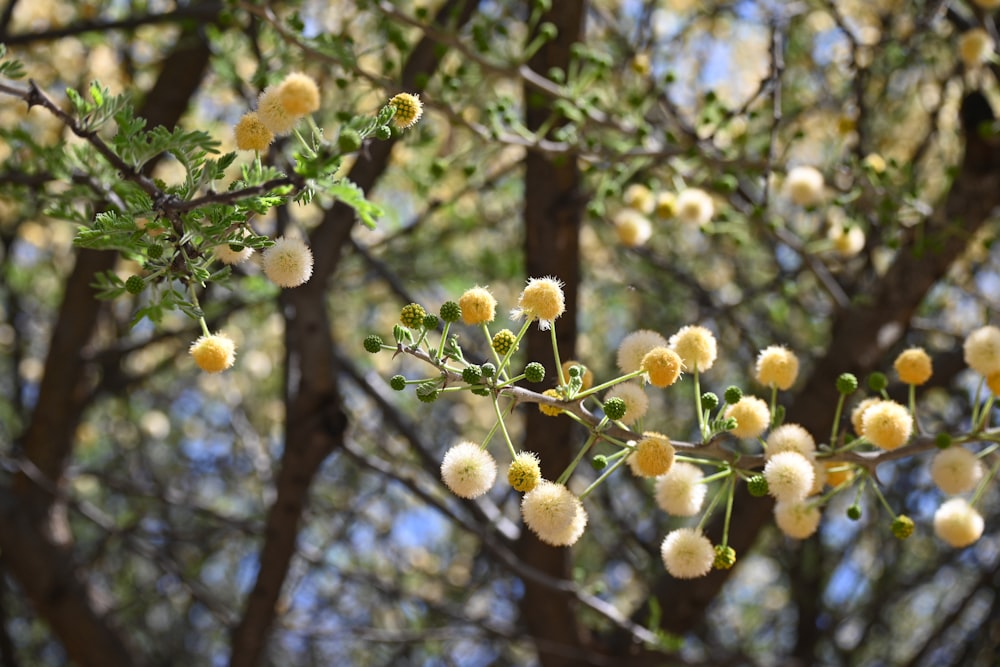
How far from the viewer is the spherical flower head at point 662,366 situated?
1.74 m

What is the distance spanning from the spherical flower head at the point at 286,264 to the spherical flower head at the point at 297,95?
0.24m

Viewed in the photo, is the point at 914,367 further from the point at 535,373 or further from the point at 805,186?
the point at 805,186

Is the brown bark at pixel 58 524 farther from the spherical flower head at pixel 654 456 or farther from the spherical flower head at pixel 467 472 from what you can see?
the spherical flower head at pixel 654 456

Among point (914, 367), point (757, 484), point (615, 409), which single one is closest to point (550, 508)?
point (615, 409)

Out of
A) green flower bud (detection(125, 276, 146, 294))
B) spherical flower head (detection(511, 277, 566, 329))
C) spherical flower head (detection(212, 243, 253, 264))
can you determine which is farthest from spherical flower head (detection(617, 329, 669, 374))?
green flower bud (detection(125, 276, 146, 294))

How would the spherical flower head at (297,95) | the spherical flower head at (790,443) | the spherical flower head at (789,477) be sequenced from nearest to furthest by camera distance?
1. the spherical flower head at (297,95)
2. the spherical flower head at (789,477)
3. the spherical flower head at (790,443)

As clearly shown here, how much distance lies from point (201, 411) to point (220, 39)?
404 cm

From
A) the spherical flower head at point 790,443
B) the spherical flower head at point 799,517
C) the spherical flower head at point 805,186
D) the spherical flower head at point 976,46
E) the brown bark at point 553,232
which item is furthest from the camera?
the brown bark at point 553,232

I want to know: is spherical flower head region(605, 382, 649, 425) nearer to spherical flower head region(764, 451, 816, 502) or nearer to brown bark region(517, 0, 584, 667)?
spherical flower head region(764, 451, 816, 502)

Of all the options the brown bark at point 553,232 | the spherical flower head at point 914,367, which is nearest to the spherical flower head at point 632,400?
the spherical flower head at point 914,367

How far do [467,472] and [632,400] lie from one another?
35 centimetres

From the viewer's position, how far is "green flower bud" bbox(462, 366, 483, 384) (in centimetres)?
161

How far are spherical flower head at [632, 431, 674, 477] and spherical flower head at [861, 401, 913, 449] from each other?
1.47 feet

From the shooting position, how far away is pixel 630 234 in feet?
11.1
